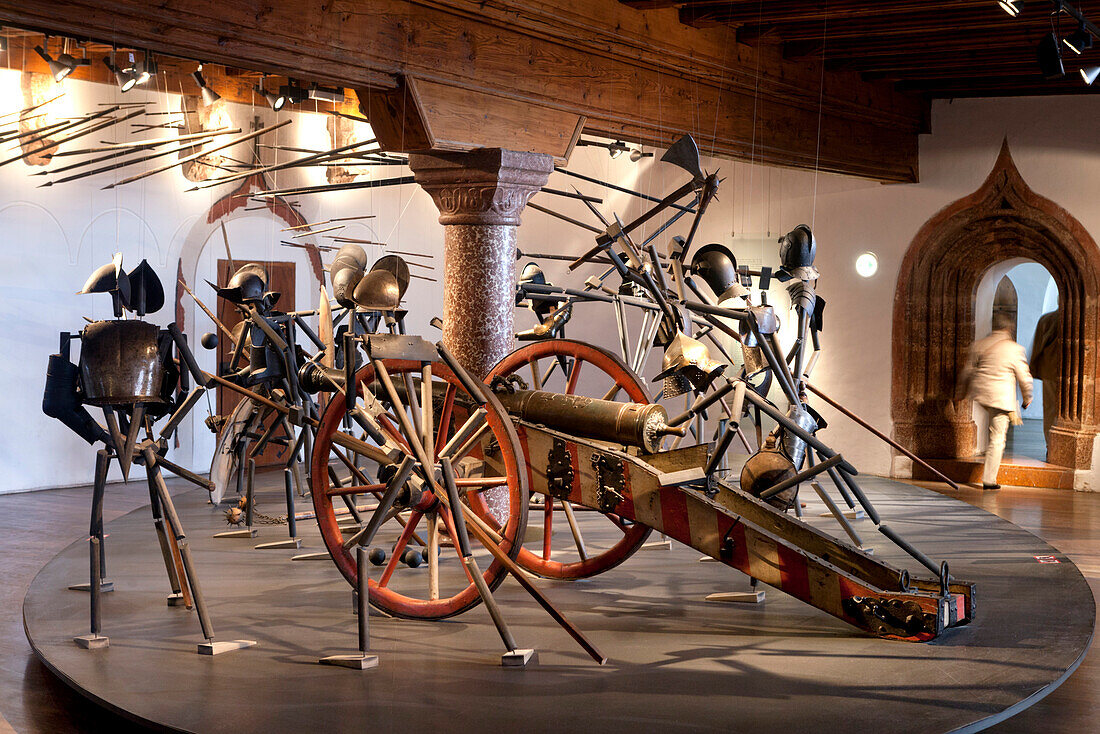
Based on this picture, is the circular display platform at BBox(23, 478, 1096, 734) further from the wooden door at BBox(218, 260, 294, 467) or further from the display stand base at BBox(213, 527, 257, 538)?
the wooden door at BBox(218, 260, 294, 467)

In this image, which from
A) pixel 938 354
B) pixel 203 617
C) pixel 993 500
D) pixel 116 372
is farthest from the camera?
pixel 938 354

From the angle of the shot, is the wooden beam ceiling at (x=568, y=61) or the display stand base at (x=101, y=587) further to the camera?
the display stand base at (x=101, y=587)

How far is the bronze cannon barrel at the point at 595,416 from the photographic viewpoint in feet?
16.1

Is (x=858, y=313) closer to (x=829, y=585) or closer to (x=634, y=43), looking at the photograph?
(x=634, y=43)

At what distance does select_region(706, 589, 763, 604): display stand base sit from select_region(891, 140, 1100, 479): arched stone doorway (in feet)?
17.9


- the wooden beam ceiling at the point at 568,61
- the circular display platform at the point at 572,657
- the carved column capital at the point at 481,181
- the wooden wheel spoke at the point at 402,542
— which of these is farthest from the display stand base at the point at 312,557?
the wooden beam ceiling at the point at 568,61

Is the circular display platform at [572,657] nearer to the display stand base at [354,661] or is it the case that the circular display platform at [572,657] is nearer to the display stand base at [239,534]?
the display stand base at [354,661]

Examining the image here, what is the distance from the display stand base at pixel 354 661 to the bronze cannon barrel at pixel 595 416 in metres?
1.42

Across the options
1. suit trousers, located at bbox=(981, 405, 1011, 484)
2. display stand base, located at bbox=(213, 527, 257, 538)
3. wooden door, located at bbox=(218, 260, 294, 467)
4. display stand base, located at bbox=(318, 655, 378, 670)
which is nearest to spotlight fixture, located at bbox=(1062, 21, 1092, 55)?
suit trousers, located at bbox=(981, 405, 1011, 484)

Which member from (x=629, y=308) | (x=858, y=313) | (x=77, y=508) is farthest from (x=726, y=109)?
(x=77, y=508)

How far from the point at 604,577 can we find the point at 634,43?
332 cm

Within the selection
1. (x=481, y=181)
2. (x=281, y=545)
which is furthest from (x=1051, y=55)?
(x=281, y=545)

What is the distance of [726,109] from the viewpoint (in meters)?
8.06

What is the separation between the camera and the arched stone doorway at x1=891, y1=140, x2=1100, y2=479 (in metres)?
9.54
